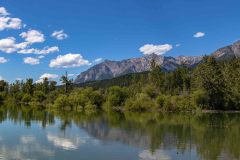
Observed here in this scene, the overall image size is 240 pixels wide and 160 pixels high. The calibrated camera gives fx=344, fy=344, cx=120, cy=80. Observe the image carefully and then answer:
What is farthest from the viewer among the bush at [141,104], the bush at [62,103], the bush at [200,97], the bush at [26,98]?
the bush at [26,98]

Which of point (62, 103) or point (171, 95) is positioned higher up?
point (171, 95)

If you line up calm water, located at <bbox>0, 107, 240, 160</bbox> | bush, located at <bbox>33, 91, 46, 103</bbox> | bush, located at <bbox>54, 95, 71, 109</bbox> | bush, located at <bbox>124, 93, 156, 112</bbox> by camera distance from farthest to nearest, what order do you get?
1. bush, located at <bbox>33, 91, 46, 103</bbox>
2. bush, located at <bbox>54, 95, 71, 109</bbox>
3. bush, located at <bbox>124, 93, 156, 112</bbox>
4. calm water, located at <bbox>0, 107, 240, 160</bbox>

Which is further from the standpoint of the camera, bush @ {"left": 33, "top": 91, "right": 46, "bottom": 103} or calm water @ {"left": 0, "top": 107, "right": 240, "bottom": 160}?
bush @ {"left": 33, "top": 91, "right": 46, "bottom": 103}

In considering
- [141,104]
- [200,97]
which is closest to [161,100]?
[141,104]

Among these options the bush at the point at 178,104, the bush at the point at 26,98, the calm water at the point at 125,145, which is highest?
the bush at the point at 26,98

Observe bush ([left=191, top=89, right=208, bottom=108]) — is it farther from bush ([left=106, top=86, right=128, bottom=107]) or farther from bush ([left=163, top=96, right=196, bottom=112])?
bush ([left=106, top=86, right=128, bottom=107])

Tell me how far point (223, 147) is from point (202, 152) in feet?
17.0

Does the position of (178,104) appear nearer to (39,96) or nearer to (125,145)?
(39,96)

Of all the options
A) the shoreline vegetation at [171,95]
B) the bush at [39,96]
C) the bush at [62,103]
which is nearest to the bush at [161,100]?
the shoreline vegetation at [171,95]

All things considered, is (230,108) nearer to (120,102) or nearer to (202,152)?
(120,102)

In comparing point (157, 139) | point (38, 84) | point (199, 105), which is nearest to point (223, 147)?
point (157, 139)

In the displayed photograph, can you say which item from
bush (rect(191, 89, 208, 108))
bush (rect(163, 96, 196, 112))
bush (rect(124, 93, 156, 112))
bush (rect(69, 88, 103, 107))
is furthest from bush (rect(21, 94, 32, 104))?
bush (rect(191, 89, 208, 108))

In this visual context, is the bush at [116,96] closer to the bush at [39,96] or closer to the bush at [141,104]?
the bush at [141,104]

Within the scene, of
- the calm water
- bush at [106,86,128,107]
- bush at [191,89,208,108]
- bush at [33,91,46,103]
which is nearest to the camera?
the calm water
